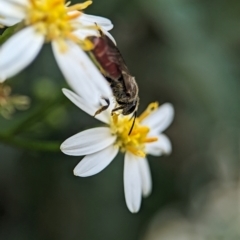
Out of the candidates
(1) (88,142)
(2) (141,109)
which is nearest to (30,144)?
(1) (88,142)

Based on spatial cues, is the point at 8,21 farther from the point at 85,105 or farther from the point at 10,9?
the point at 85,105

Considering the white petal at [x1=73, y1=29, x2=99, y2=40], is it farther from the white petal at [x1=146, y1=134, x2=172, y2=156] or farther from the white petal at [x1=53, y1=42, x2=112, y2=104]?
the white petal at [x1=146, y1=134, x2=172, y2=156]

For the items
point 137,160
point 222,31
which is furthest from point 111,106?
point 222,31

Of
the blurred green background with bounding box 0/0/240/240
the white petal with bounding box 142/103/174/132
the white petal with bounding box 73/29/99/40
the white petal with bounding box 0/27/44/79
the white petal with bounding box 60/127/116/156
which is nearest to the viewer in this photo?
the white petal with bounding box 0/27/44/79

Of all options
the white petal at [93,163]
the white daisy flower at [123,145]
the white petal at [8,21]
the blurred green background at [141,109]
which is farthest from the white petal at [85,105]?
the blurred green background at [141,109]

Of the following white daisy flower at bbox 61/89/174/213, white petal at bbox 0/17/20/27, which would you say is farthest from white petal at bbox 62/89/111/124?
white petal at bbox 0/17/20/27
